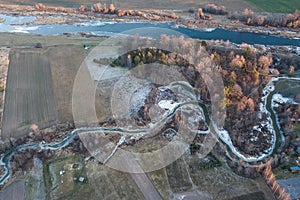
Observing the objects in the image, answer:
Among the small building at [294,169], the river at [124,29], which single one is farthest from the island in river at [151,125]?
the river at [124,29]

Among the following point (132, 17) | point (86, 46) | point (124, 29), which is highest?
point (132, 17)

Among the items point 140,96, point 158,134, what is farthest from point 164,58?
point 158,134

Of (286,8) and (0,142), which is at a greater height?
(286,8)

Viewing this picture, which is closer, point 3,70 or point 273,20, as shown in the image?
point 3,70

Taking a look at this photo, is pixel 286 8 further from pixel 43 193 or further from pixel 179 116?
pixel 43 193

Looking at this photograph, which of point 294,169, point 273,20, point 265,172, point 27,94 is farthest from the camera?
point 273,20

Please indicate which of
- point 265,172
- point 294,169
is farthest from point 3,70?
point 294,169

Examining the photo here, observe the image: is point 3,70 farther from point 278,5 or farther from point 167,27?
point 278,5
